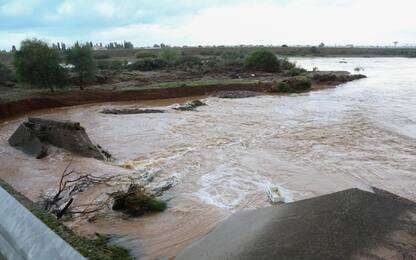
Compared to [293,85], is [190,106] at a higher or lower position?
lower

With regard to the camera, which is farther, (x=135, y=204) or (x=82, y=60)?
(x=82, y=60)

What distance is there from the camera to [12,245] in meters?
2.04

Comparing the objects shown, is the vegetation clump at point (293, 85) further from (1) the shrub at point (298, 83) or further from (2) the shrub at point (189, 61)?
(2) the shrub at point (189, 61)

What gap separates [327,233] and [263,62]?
161ft

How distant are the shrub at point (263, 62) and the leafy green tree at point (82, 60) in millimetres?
25661

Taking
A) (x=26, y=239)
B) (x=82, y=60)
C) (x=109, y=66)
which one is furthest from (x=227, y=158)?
(x=109, y=66)

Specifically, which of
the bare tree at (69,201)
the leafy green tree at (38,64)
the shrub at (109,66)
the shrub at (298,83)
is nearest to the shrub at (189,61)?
the shrub at (109,66)

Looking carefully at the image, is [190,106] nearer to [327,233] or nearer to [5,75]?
[5,75]

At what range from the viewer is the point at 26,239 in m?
1.98

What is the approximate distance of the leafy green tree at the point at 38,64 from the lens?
2991cm

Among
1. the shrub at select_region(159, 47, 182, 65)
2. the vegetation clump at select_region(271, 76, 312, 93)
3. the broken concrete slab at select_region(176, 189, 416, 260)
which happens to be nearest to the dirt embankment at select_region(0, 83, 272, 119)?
the vegetation clump at select_region(271, 76, 312, 93)

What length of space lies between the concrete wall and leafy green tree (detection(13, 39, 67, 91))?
3086 centimetres

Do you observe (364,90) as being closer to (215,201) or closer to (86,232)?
(215,201)

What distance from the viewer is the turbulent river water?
28.9ft
